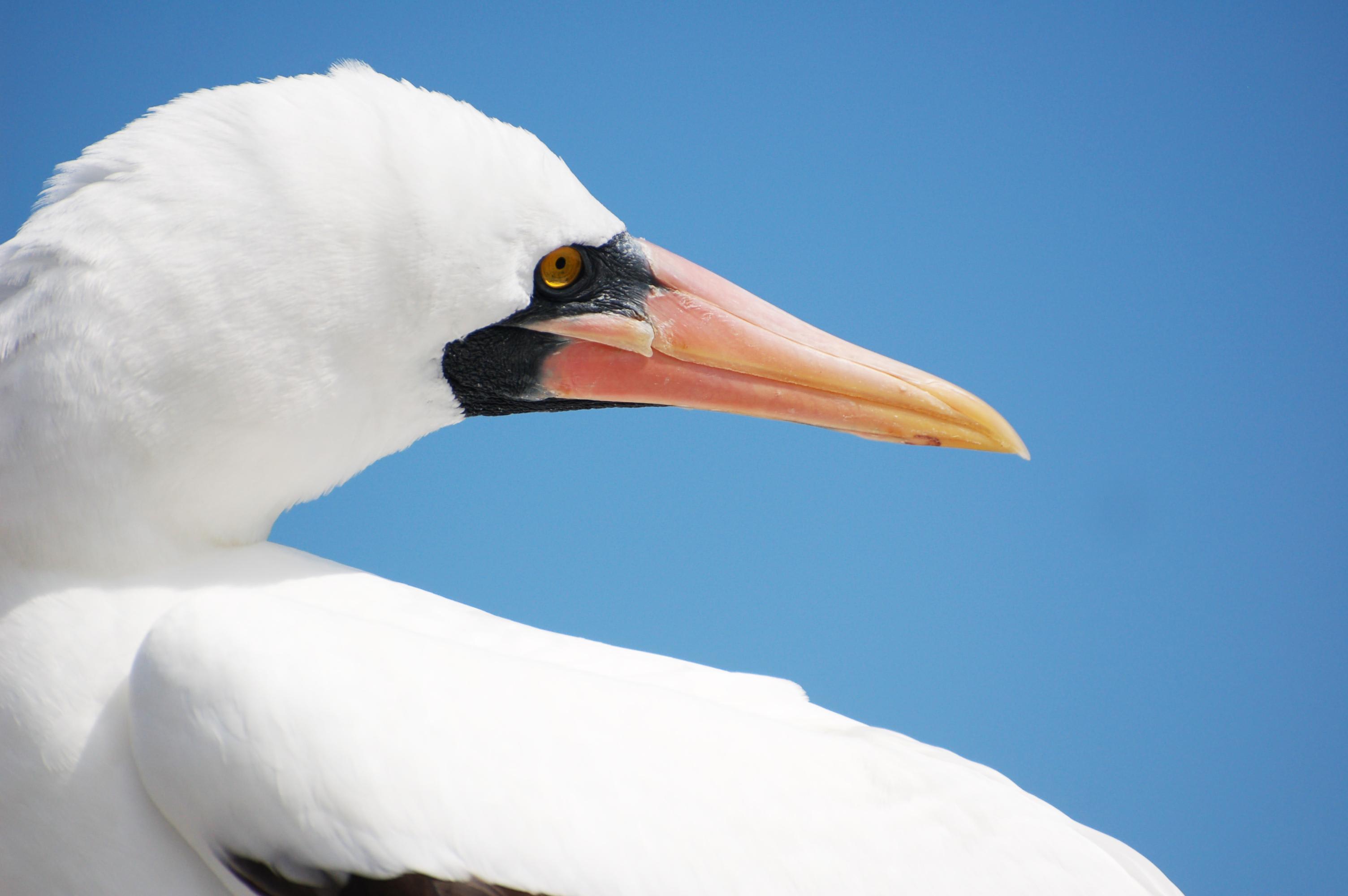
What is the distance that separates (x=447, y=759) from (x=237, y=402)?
0.60m

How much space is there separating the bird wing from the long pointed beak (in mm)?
552

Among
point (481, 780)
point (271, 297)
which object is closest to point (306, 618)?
point (481, 780)

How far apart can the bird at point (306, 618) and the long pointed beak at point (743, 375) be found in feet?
0.63

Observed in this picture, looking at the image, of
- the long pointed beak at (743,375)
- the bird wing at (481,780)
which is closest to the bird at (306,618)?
the bird wing at (481,780)

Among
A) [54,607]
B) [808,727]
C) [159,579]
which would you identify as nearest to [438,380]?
[159,579]

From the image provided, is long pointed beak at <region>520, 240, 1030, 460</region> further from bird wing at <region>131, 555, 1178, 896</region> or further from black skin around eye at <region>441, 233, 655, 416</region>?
bird wing at <region>131, 555, 1178, 896</region>

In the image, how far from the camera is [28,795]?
1.33 metres

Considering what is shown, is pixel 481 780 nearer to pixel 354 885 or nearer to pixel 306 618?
pixel 354 885

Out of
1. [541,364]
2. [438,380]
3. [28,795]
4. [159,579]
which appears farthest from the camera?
[541,364]

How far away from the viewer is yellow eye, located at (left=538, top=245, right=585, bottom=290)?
1635 mm

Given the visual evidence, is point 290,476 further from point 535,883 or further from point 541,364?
point 535,883

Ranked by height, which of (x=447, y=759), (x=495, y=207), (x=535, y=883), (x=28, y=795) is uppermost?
(x=495, y=207)

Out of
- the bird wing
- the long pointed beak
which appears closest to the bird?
the bird wing

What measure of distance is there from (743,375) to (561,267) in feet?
1.27
